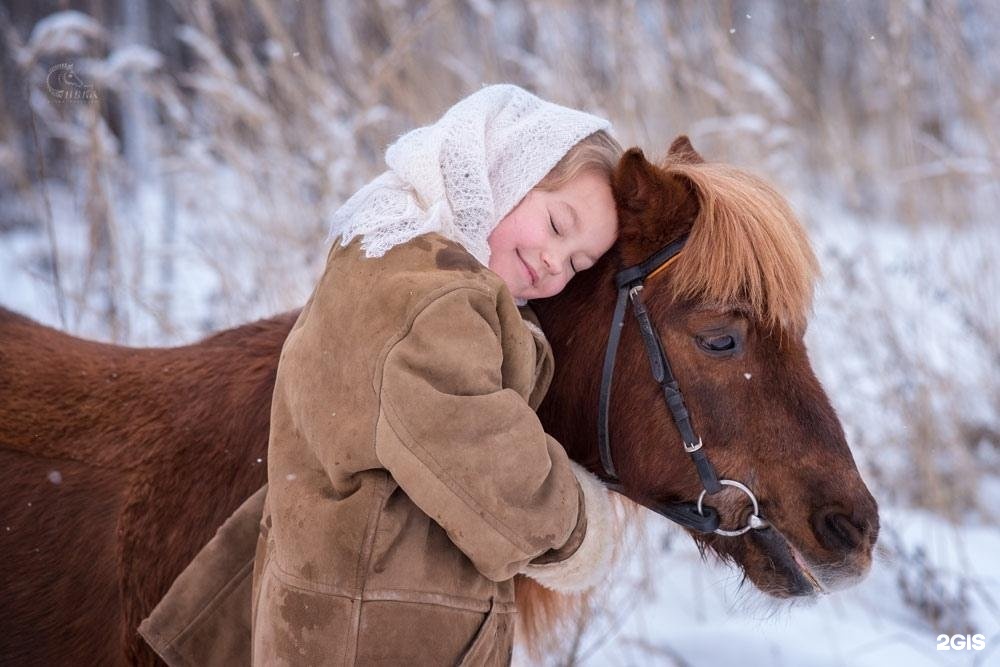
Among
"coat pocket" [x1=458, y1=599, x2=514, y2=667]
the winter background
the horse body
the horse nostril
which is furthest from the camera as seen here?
the winter background

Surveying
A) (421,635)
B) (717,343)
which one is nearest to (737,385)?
(717,343)

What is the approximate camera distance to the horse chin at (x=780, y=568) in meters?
1.75

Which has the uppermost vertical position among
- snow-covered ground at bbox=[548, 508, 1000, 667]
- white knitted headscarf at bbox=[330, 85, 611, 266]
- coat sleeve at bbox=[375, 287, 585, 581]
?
white knitted headscarf at bbox=[330, 85, 611, 266]

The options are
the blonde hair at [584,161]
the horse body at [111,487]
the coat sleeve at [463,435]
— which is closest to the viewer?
the coat sleeve at [463,435]

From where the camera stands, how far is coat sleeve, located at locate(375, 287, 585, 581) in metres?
1.43

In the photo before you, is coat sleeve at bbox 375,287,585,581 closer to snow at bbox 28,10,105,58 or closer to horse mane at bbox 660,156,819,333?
horse mane at bbox 660,156,819,333

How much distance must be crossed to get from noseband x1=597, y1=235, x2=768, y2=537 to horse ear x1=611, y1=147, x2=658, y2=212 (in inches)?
4.5

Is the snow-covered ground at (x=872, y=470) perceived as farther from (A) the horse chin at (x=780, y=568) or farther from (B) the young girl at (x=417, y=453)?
(B) the young girl at (x=417, y=453)

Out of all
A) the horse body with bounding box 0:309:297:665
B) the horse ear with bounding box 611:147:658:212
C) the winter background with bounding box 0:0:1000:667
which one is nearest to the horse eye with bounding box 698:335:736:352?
the horse ear with bounding box 611:147:658:212

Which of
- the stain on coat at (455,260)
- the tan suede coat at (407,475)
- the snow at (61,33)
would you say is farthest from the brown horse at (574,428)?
the snow at (61,33)

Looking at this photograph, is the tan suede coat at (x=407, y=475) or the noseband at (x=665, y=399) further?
the noseband at (x=665, y=399)

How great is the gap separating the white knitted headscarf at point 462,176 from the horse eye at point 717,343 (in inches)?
18.6

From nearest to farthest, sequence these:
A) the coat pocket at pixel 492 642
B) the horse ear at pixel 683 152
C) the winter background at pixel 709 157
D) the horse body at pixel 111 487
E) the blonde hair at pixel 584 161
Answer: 1. the coat pocket at pixel 492 642
2. the blonde hair at pixel 584 161
3. the horse body at pixel 111 487
4. the horse ear at pixel 683 152
5. the winter background at pixel 709 157

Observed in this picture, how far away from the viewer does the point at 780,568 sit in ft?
5.82
